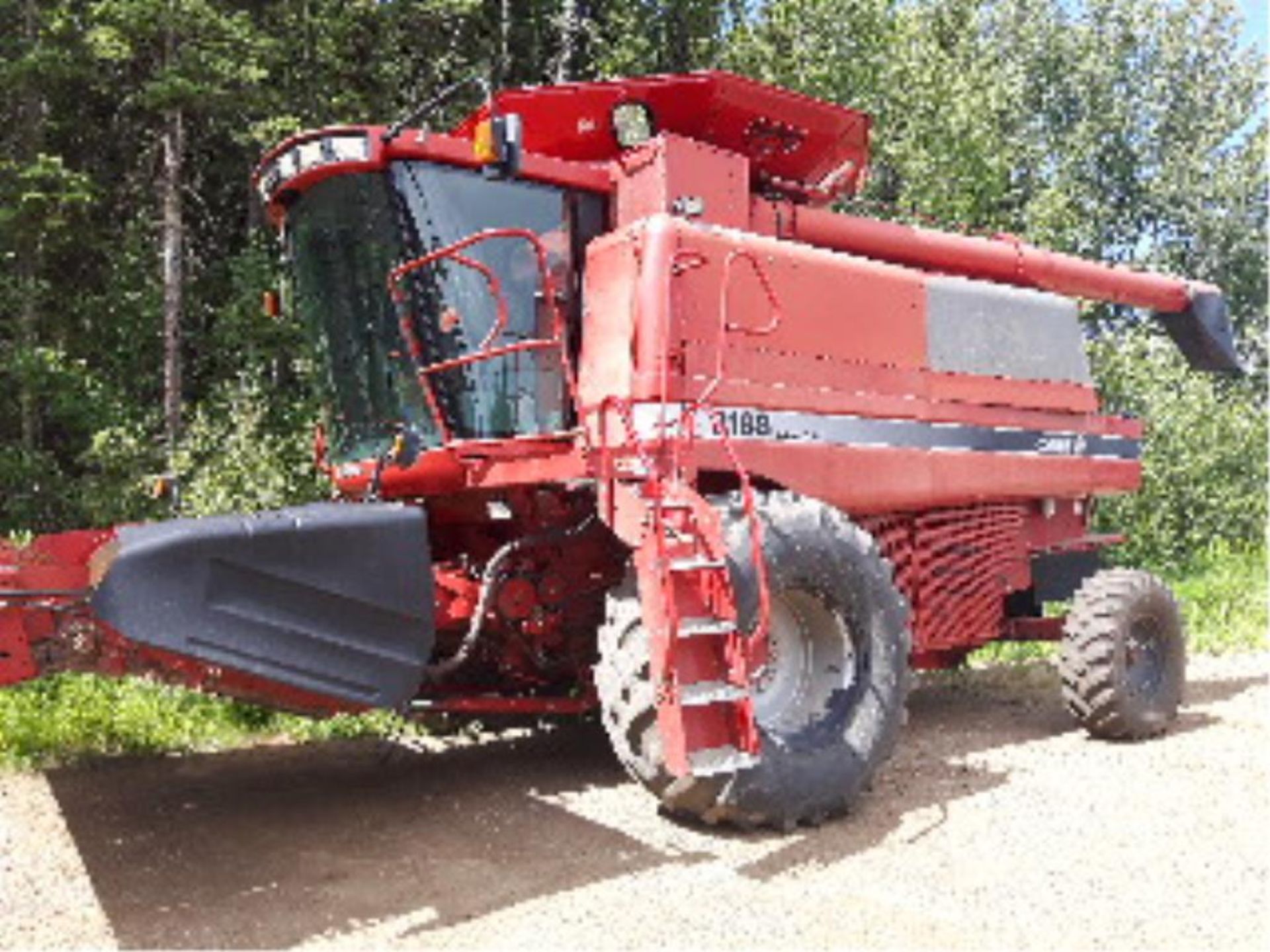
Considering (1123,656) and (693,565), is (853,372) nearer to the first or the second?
(693,565)

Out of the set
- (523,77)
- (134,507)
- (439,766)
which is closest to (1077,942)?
(439,766)

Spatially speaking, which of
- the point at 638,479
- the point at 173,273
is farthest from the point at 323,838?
the point at 173,273

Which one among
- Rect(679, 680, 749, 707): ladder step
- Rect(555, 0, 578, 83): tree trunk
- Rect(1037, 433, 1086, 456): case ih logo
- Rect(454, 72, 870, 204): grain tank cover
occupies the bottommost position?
Rect(679, 680, 749, 707): ladder step

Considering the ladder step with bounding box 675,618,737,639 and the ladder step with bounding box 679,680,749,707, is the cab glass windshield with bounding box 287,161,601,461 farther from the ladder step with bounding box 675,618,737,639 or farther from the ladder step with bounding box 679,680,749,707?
the ladder step with bounding box 679,680,749,707

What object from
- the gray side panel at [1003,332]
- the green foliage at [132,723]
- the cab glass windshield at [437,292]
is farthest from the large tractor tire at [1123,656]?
the green foliage at [132,723]

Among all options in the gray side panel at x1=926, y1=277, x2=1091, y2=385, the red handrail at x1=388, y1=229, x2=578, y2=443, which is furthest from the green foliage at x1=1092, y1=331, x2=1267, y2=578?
the red handrail at x1=388, y1=229, x2=578, y2=443

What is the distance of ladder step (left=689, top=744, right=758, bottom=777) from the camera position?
423cm

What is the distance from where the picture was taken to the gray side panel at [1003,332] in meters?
6.61

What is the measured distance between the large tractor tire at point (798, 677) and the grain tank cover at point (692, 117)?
2.04 m

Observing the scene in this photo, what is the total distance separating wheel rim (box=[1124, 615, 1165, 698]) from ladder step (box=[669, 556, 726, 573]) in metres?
3.02

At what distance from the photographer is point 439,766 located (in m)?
6.06

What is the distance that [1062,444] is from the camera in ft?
24.5

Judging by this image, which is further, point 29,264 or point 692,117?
point 29,264

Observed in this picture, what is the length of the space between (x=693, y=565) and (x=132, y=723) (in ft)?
11.7
